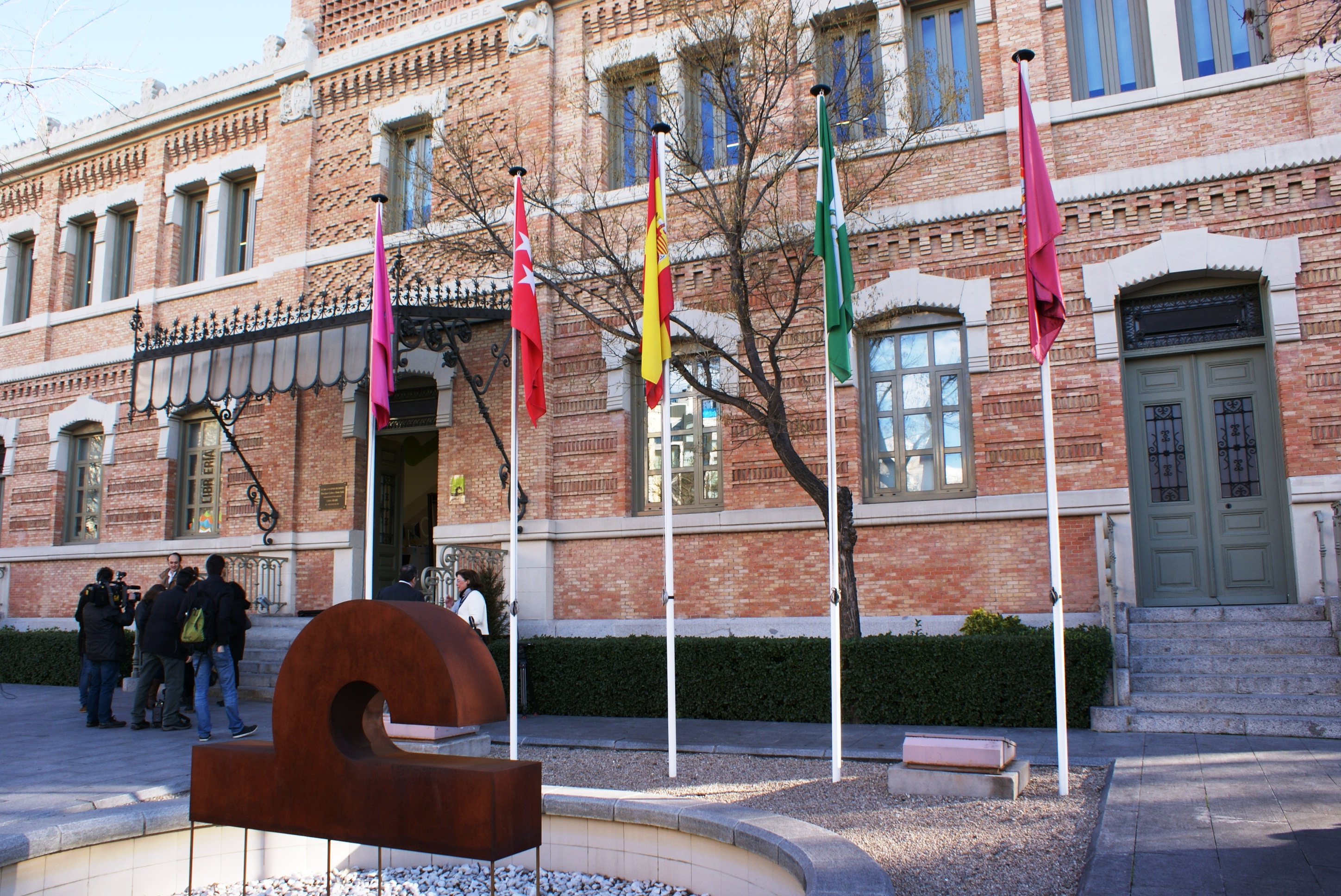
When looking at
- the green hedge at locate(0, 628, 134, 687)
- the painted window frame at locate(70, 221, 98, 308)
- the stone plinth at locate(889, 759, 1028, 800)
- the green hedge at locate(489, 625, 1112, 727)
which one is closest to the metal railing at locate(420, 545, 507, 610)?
the green hedge at locate(489, 625, 1112, 727)

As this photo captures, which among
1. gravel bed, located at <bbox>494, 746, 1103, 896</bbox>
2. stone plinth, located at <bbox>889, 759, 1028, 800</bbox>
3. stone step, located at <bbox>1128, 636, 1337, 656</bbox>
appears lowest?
gravel bed, located at <bbox>494, 746, 1103, 896</bbox>

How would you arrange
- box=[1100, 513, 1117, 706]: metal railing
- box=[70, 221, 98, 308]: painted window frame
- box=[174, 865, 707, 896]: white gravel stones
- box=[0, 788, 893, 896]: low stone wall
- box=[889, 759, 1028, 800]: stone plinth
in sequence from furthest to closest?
box=[70, 221, 98, 308]: painted window frame < box=[1100, 513, 1117, 706]: metal railing < box=[889, 759, 1028, 800]: stone plinth < box=[174, 865, 707, 896]: white gravel stones < box=[0, 788, 893, 896]: low stone wall

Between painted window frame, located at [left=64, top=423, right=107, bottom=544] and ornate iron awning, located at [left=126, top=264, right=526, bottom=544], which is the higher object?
ornate iron awning, located at [left=126, top=264, right=526, bottom=544]

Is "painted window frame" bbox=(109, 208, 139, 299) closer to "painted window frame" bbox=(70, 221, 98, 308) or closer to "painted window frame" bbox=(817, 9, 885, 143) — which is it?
"painted window frame" bbox=(70, 221, 98, 308)

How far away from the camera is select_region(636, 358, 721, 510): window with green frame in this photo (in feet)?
44.5

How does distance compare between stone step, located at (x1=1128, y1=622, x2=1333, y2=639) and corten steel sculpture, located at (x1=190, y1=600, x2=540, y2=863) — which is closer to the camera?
corten steel sculpture, located at (x1=190, y1=600, x2=540, y2=863)

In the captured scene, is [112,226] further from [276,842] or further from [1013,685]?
[1013,685]

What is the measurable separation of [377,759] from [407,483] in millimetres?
15758

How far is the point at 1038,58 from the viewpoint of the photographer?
1231cm

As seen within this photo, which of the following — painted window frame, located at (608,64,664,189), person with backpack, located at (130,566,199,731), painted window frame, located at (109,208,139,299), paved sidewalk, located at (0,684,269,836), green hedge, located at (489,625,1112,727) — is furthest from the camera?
painted window frame, located at (109,208,139,299)

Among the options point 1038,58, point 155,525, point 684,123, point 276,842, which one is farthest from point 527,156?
point 276,842

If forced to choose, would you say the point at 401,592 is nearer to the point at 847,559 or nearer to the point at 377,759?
the point at 847,559

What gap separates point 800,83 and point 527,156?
4364 millimetres

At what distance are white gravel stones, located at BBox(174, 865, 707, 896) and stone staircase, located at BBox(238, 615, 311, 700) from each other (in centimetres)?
775
